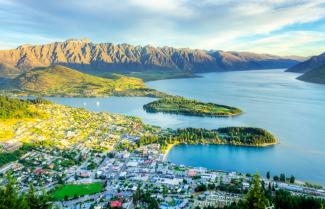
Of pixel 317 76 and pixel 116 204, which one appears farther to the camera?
pixel 317 76

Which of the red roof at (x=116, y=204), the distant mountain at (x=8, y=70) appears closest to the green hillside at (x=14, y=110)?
the red roof at (x=116, y=204)

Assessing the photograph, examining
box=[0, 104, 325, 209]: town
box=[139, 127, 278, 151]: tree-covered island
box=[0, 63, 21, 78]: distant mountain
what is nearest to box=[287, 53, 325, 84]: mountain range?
box=[139, 127, 278, 151]: tree-covered island

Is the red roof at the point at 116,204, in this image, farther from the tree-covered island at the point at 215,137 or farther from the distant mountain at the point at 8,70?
the distant mountain at the point at 8,70

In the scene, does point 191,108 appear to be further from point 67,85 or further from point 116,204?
point 67,85

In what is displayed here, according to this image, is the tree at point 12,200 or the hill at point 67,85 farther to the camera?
the hill at point 67,85

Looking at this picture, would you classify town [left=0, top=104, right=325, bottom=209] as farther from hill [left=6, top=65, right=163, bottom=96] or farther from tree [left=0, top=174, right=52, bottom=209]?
hill [left=6, top=65, right=163, bottom=96]

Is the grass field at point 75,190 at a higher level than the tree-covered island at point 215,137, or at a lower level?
lower

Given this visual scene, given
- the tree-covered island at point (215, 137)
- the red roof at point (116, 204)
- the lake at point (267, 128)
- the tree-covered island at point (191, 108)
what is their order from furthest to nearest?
the tree-covered island at point (191, 108) → the tree-covered island at point (215, 137) → the lake at point (267, 128) → the red roof at point (116, 204)

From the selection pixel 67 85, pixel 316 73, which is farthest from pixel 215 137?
pixel 316 73
